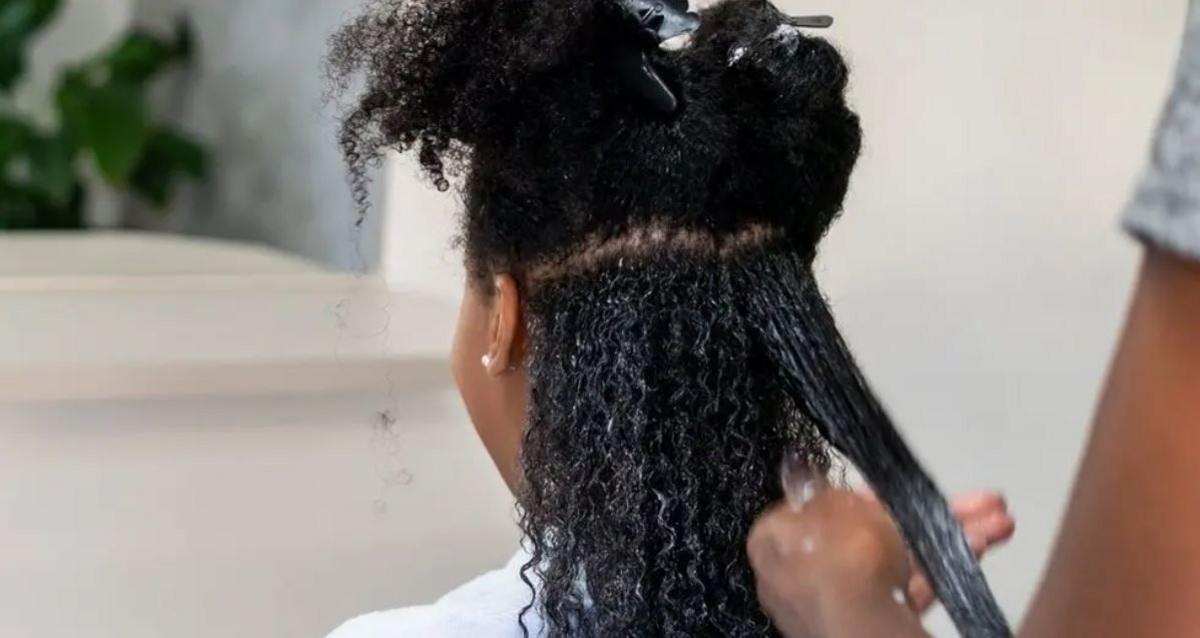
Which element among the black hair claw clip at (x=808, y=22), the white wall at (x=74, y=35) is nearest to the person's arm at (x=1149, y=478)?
the black hair claw clip at (x=808, y=22)

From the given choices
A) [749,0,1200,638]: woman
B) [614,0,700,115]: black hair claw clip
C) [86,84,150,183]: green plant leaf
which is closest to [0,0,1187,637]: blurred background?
[86,84,150,183]: green plant leaf

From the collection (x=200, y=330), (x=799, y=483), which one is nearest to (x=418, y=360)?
(x=200, y=330)

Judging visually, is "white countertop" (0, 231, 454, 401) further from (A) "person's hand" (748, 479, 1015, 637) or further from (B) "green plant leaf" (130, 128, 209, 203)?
(A) "person's hand" (748, 479, 1015, 637)

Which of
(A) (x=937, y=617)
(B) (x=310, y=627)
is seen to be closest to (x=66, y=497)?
(B) (x=310, y=627)

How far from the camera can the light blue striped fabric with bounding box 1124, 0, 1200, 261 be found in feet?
1.26

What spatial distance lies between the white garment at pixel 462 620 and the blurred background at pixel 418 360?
1.45ft

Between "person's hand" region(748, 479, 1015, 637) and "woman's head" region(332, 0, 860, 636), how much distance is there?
12 centimetres

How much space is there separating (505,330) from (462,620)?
6.7 inches

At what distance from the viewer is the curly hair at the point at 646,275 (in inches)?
28.8

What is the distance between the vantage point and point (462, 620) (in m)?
0.83

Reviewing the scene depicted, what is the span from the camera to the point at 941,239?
1287 mm

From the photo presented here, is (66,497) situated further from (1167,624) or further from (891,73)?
(1167,624)

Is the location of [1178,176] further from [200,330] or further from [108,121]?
[108,121]

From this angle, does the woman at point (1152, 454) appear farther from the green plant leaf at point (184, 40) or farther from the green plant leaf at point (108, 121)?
the green plant leaf at point (184, 40)
